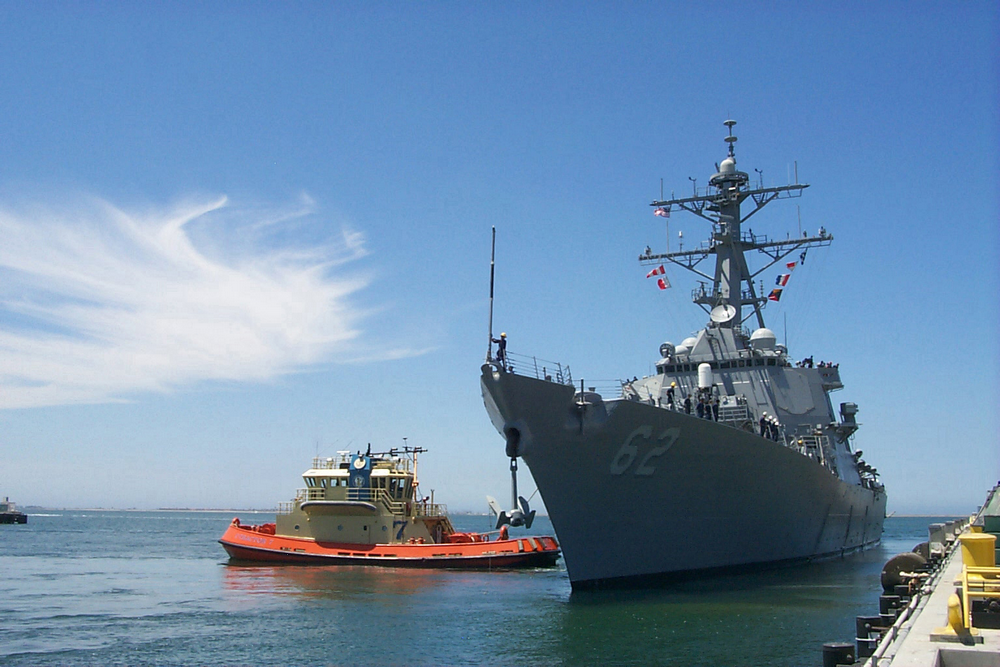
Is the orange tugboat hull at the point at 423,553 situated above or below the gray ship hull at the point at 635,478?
below

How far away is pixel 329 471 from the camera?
29.0 m

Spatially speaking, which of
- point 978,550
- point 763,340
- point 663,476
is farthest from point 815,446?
point 978,550

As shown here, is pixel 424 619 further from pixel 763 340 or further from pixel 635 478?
pixel 763 340

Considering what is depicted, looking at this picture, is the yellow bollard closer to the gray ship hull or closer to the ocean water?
the ocean water

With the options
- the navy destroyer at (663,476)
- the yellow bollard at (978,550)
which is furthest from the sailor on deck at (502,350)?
the yellow bollard at (978,550)

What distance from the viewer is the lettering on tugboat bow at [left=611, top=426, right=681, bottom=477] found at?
15.9 metres

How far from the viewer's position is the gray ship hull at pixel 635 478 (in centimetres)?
1562

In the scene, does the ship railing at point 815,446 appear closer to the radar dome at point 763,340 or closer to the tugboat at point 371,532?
the radar dome at point 763,340

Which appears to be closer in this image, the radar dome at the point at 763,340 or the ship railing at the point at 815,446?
the ship railing at the point at 815,446

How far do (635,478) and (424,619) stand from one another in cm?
469

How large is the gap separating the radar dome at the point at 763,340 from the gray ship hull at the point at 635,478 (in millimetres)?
6452

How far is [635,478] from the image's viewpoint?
16.1 m

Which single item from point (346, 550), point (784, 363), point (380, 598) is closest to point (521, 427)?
point (380, 598)

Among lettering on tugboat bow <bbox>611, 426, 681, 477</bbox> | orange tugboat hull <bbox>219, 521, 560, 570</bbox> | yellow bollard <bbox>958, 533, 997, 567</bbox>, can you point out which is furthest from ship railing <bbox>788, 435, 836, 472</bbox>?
yellow bollard <bbox>958, 533, 997, 567</bbox>
